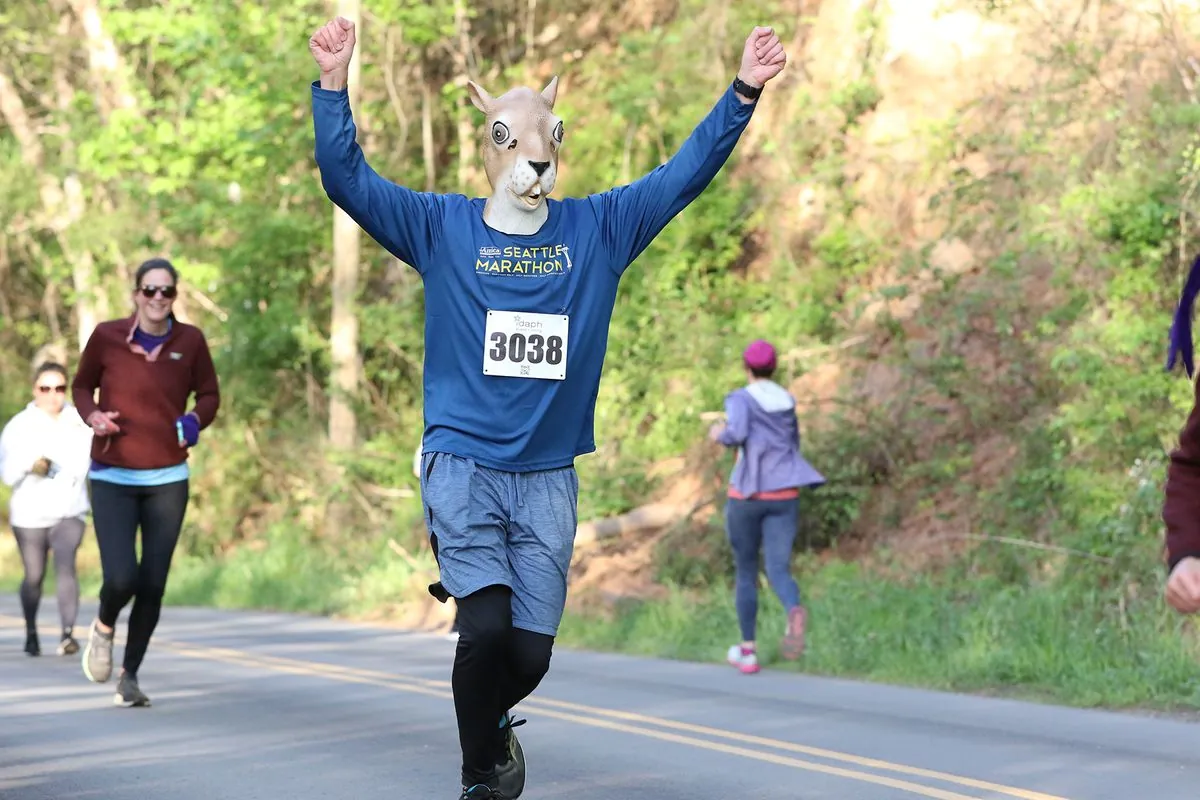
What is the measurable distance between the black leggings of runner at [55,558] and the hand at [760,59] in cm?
841

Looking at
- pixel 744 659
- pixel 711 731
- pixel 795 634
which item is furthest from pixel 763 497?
pixel 711 731

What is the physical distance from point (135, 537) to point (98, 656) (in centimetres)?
102

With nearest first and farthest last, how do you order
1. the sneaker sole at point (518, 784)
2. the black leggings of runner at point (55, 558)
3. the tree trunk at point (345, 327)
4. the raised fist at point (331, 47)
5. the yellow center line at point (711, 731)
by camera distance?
1. the raised fist at point (331, 47)
2. the sneaker sole at point (518, 784)
3. the yellow center line at point (711, 731)
4. the black leggings of runner at point (55, 558)
5. the tree trunk at point (345, 327)

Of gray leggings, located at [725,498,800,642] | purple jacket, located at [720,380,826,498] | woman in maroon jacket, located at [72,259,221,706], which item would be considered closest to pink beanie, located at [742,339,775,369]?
purple jacket, located at [720,380,826,498]

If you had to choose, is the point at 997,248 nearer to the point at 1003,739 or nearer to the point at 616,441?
the point at 616,441

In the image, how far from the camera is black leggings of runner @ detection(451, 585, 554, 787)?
583cm

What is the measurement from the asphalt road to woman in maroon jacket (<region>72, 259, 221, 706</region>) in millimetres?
637

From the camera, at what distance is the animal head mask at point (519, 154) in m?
6.15

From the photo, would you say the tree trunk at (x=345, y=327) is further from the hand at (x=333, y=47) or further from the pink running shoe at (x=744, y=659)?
the hand at (x=333, y=47)

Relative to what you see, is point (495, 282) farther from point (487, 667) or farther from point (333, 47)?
point (487, 667)

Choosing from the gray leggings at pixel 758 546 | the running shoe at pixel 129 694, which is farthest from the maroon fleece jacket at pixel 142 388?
the gray leggings at pixel 758 546

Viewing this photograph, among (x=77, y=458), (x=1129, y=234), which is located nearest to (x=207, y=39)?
(x=77, y=458)

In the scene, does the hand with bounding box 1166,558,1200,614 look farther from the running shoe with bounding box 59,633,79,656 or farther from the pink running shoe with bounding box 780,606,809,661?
the running shoe with bounding box 59,633,79,656

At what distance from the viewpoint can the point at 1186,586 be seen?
3.81 m
